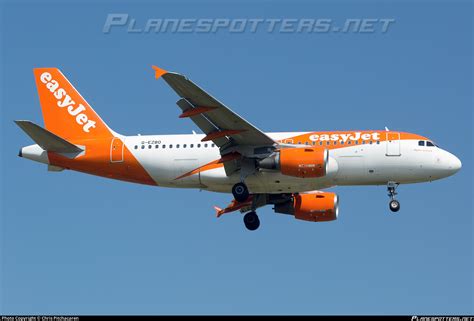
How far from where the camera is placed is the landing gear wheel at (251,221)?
5559cm

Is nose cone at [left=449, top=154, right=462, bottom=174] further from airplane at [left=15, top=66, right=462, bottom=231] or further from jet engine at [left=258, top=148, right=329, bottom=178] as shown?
jet engine at [left=258, top=148, right=329, bottom=178]

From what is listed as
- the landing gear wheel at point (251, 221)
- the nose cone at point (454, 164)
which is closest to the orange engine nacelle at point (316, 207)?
the landing gear wheel at point (251, 221)

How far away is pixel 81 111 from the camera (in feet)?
187

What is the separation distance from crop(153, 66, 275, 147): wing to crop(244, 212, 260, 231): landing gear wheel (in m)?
5.45

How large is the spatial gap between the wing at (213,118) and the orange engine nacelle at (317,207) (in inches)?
209

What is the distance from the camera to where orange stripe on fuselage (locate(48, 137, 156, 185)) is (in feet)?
177

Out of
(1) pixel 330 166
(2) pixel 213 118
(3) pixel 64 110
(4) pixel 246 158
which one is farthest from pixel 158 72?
(3) pixel 64 110

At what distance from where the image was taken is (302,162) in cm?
4994

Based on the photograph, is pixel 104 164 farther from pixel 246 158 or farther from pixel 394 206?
pixel 394 206

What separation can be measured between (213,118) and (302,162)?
496cm

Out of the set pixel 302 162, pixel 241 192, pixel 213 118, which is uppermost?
pixel 213 118

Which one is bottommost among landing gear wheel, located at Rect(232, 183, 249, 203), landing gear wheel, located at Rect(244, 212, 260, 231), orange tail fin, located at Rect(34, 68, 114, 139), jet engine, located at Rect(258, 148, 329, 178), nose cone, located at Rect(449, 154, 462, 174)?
landing gear wheel, located at Rect(244, 212, 260, 231)

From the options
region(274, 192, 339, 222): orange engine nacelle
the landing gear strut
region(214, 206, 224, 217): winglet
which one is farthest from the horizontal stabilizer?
the landing gear strut

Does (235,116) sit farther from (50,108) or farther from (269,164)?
(50,108)
